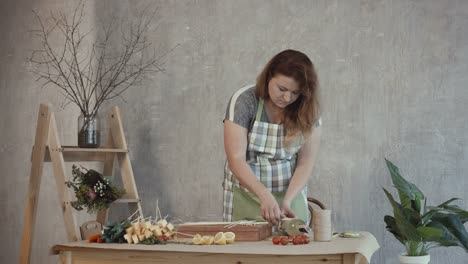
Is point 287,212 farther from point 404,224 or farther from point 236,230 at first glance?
point 404,224

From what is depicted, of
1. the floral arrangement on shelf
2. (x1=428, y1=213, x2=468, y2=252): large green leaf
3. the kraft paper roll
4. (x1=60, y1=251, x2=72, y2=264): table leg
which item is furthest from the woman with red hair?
the floral arrangement on shelf

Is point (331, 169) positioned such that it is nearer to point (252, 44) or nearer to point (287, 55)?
point (252, 44)

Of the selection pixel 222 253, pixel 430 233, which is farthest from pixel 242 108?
pixel 430 233

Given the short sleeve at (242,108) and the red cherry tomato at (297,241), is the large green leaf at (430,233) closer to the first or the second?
the short sleeve at (242,108)

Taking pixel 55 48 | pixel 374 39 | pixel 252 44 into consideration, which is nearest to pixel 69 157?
pixel 55 48

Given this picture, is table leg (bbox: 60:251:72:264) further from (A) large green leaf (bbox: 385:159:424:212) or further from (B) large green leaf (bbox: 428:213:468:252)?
(B) large green leaf (bbox: 428:213:468:252)

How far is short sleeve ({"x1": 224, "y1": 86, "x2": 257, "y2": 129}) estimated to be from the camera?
324 cm

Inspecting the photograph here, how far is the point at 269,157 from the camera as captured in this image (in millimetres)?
3346

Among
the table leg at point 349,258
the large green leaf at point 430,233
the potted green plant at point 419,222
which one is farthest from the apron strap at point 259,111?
the table leg at point 349,258

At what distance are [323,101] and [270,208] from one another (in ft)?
5.03

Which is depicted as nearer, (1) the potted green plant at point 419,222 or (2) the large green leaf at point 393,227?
(1) the potted green plant at point 419,222

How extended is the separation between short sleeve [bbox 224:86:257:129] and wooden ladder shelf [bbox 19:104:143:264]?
1.33 metres

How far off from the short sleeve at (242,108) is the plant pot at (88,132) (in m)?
1.39

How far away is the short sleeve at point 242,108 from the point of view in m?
3.24
